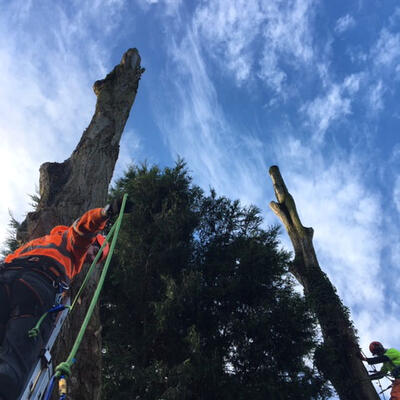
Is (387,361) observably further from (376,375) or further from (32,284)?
(32,284)

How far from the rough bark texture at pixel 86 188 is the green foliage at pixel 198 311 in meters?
1.67

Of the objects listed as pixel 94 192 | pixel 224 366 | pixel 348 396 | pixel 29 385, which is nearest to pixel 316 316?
pixel 348 396

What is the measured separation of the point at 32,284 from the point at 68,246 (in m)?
0.46

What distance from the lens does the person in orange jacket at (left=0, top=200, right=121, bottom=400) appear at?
181 cm

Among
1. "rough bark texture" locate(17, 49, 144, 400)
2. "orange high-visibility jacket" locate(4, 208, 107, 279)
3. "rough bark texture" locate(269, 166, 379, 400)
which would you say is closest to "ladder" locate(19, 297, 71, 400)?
"orange high-visibility jacket" locate(4, 208, 107, 279)

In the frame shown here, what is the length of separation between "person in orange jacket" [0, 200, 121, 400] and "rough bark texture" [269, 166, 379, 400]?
6.37 metres

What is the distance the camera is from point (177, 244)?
26.6 feet

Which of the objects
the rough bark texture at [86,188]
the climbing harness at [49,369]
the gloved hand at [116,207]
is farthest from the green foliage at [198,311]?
the climbing harness at [49,369]

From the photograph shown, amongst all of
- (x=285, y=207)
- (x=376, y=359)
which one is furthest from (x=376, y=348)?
(x=285, y=207)

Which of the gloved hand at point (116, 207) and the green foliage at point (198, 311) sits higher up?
the green foliage at point (198, 311)

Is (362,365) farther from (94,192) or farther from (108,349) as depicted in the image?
(94,192)

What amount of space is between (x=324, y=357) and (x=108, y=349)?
4699 millimetres

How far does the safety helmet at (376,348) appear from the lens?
7031 mm

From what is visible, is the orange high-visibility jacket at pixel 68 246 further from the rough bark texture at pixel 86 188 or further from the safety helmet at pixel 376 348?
the safety helmet at pixel 376 348
